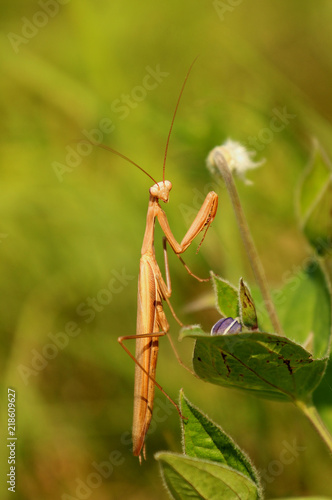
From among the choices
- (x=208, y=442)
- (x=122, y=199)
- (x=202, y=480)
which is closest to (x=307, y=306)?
(x=208, y=442)

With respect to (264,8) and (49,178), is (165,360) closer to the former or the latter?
(49,178)

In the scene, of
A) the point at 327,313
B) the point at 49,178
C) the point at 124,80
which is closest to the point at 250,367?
the point at 327,313

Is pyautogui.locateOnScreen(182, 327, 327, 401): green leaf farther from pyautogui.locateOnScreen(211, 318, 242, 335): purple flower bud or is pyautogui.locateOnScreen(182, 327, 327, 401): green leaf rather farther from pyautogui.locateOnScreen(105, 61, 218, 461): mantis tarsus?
pyautogui.locateOnScreen(105, 61, 218, 461): mantis tarsus

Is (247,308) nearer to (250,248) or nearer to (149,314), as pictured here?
(250,248)

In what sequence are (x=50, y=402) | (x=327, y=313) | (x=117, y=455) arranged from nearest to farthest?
(x=327, y=313) → (x=117, y=455) → (x=50, y=402)

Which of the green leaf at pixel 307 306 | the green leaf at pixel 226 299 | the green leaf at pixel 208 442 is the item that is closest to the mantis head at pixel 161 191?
the green leaf at pixel 226 299

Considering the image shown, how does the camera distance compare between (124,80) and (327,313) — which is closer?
(327,313)

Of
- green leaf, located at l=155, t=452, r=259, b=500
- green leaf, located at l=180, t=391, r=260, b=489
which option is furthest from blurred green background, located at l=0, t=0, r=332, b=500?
green leaf, located at l=155, t=452, r=259, b=500
